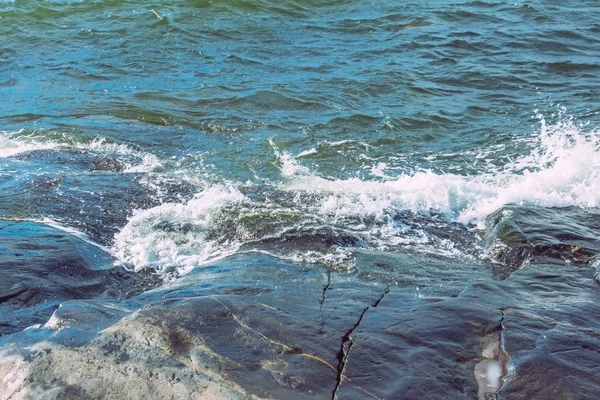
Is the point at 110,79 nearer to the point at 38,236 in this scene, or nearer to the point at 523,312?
the point at 38,236

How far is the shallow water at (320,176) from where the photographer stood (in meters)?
3.90

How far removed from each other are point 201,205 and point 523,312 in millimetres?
3957

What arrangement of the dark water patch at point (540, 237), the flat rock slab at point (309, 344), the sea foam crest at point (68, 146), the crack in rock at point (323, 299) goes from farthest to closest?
1. the sea foam crest at point (68, 146)
2. the dark water patch at point (540, 237)
3. the crack in rock at point (323, 299)
4. the flat rock slab at point (309, 344)

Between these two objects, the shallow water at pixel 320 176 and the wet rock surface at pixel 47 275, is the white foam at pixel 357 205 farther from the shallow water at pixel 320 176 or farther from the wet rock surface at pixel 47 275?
the wet rock surface at pixel 47 275

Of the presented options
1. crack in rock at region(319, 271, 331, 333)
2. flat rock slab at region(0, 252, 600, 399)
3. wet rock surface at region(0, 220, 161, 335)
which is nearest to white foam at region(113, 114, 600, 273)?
wet rock surface at region(0, 220, 161, 335)

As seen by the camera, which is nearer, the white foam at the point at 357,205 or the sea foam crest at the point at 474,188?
the white foam at the point at 357,205

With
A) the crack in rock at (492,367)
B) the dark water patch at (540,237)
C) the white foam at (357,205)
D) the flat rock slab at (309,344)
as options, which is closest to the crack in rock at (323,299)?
the flat rock slab at (309,344)

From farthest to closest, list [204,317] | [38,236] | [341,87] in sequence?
[341,87], [38,236], [204,317]

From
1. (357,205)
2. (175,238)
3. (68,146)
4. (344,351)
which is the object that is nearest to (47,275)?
(175,238)

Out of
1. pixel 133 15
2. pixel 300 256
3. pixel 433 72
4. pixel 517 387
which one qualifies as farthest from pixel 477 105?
pixel 133 15

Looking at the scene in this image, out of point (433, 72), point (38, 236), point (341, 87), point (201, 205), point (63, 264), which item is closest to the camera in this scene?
point (63, 264)

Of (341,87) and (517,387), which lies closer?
(517,387)

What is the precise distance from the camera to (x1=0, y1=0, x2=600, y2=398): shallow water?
12.8 feet

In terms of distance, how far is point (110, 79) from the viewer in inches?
499
